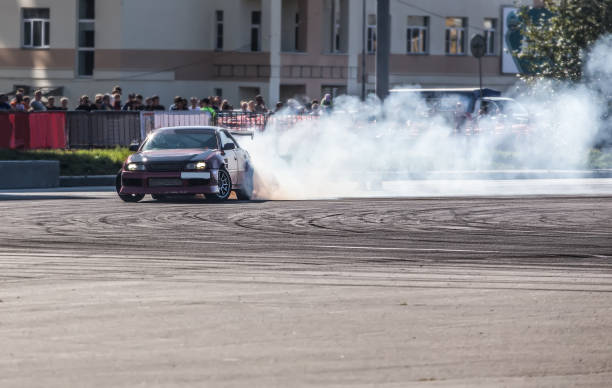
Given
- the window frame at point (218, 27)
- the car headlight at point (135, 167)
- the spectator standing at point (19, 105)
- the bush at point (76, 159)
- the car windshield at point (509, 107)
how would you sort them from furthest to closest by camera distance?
the window frame at point (218, 27) → the car windshield at point (509, 107) → the spectator standing at point (19, 105) → the bush at point (76, 159) → the car headlight at point (135, 167)

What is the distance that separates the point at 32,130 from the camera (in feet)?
95.2

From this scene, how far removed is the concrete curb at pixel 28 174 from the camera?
83.1 feet

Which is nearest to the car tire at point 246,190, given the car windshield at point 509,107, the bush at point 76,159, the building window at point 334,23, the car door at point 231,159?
the car door at point 231,159

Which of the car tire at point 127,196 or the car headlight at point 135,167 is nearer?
the car headlight at point 135,167

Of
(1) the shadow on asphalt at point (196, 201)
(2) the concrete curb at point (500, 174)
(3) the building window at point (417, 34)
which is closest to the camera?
(1) the shadow on asphalt at point (196, 201)

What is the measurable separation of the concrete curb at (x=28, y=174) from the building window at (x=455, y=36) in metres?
38.0

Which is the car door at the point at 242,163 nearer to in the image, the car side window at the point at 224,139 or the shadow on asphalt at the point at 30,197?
the car side window at the point at 224,139

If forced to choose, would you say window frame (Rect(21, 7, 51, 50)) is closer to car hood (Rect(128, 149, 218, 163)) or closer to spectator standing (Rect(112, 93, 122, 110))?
spectator standing (Rect(112, 93, 122, 110))

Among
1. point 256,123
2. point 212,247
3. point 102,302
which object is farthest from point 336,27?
point 102,302

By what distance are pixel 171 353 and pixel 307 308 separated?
1940 mm

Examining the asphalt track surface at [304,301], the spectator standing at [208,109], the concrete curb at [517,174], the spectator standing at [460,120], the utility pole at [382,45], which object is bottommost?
the concrete curb at [517,174]

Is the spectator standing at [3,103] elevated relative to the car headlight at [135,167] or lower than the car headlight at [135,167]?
elevated

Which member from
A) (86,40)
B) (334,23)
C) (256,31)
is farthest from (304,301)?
(334,23)

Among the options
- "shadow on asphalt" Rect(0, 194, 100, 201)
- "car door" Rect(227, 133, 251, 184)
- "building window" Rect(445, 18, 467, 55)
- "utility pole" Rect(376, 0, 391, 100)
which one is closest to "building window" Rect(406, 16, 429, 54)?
"building window" Rect(445, 18, 467, 55)
